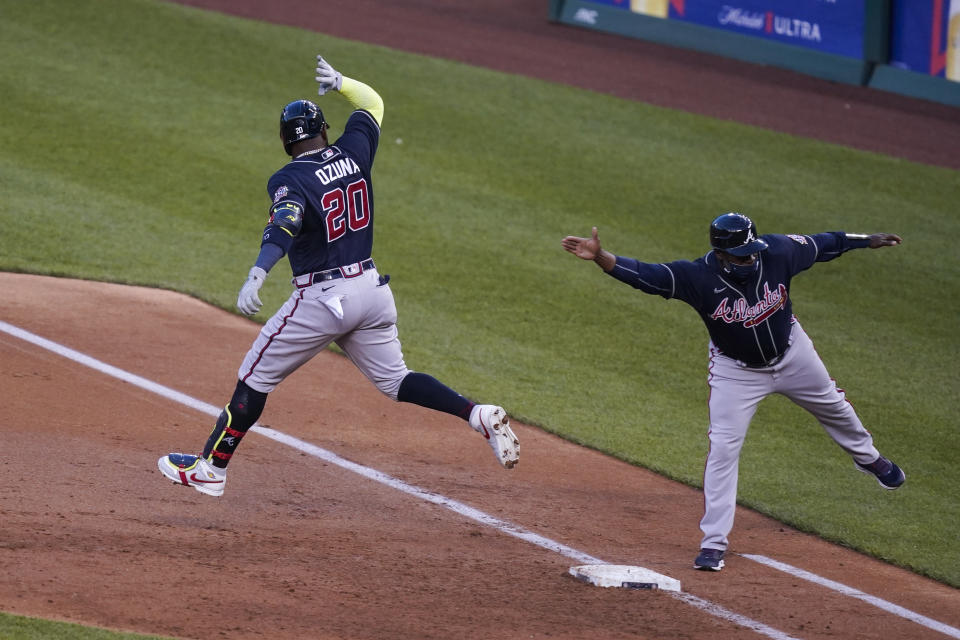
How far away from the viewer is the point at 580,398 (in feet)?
27.6

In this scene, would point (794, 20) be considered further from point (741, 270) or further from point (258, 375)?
point (258, 375)

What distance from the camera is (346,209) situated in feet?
19.1

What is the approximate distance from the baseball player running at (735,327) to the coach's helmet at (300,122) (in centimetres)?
136

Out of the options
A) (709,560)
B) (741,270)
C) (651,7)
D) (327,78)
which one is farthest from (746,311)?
(651,7)

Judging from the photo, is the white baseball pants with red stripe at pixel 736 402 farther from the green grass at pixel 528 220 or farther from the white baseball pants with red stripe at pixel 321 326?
the white baseball pants with red stripe at pixel 321 326

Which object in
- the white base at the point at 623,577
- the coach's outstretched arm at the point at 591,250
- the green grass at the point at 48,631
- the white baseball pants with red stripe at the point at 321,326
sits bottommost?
the white base at the point at 623,577

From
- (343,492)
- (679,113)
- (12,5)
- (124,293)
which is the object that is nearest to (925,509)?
(343,492)

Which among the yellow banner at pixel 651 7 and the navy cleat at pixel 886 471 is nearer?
the navy cleat at pixel 886 471

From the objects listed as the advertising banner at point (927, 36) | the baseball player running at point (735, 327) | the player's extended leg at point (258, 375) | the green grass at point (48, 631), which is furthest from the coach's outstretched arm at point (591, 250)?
the advertising banner at point (927, 36)

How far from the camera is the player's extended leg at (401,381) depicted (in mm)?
5949

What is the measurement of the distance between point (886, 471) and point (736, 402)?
3.95 feet

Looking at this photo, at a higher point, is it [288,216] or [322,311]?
[288,216]

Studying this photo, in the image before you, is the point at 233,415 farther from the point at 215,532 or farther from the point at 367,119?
the point at 367,119

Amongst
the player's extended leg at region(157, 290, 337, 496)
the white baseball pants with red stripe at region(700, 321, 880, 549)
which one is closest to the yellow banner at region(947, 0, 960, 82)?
the white baseball pants with red stripe at region(700, 321, 880, 549)
